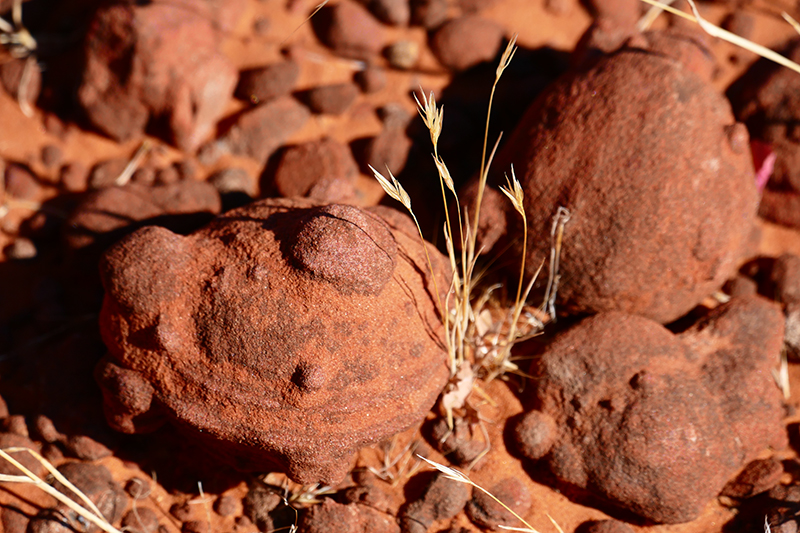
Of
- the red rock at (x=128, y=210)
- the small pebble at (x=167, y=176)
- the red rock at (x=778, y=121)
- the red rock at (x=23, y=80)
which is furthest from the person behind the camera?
the red rock at (x=23, y=80)

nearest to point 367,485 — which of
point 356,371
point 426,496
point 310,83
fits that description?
point 426,496

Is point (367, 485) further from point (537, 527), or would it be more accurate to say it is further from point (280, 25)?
point (280, 25)

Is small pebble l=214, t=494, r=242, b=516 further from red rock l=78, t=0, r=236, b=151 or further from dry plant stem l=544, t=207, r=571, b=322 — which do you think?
red rock l=78, t=0, r=236, b=151

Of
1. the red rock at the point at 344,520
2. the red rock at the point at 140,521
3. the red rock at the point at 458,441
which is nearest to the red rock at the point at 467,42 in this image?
the red rock at the point at 458,441

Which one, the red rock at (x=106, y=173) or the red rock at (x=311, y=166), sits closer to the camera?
the red rock at (x=311, y=166)

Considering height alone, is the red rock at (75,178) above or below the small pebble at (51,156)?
below

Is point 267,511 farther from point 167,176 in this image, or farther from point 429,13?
point 429,13

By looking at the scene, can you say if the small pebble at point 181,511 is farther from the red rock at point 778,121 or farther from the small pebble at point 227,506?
the red rock at point 778,121

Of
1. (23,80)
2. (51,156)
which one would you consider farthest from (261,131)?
(23,80)

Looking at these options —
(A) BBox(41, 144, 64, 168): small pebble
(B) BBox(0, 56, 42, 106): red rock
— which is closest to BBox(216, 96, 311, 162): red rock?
(A) BBox(41, 144, 64, 168): small pebble
